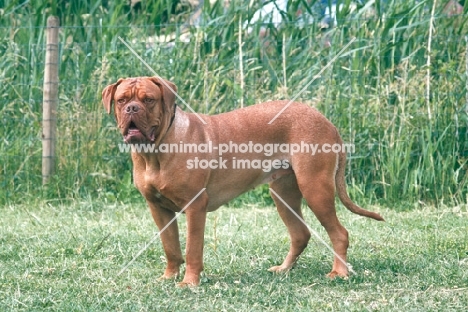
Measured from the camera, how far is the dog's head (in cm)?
496

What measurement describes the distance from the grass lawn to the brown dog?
0.88 feet

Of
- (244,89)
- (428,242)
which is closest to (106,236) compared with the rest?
(428,242)

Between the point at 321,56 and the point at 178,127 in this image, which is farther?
the point at 321,56

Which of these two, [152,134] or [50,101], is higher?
[152,134]

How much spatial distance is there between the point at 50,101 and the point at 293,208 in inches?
148

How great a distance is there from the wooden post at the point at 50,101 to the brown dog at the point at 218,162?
3.47 m

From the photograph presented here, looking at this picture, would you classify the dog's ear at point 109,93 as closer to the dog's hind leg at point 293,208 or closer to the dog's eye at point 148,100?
the dog's eye at point 148,100

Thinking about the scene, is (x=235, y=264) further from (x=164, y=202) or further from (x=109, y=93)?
(x=109, y=93)

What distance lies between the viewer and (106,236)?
6309 mm

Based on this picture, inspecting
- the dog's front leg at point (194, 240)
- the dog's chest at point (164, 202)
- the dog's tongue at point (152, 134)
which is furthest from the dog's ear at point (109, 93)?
the dog's front leg at point (194, 240)

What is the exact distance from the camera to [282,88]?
8.43 m

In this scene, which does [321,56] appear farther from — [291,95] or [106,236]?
[106,236]

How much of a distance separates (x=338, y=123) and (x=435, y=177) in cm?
110

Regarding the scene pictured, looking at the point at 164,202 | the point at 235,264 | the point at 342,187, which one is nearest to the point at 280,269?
the point at 235,264
